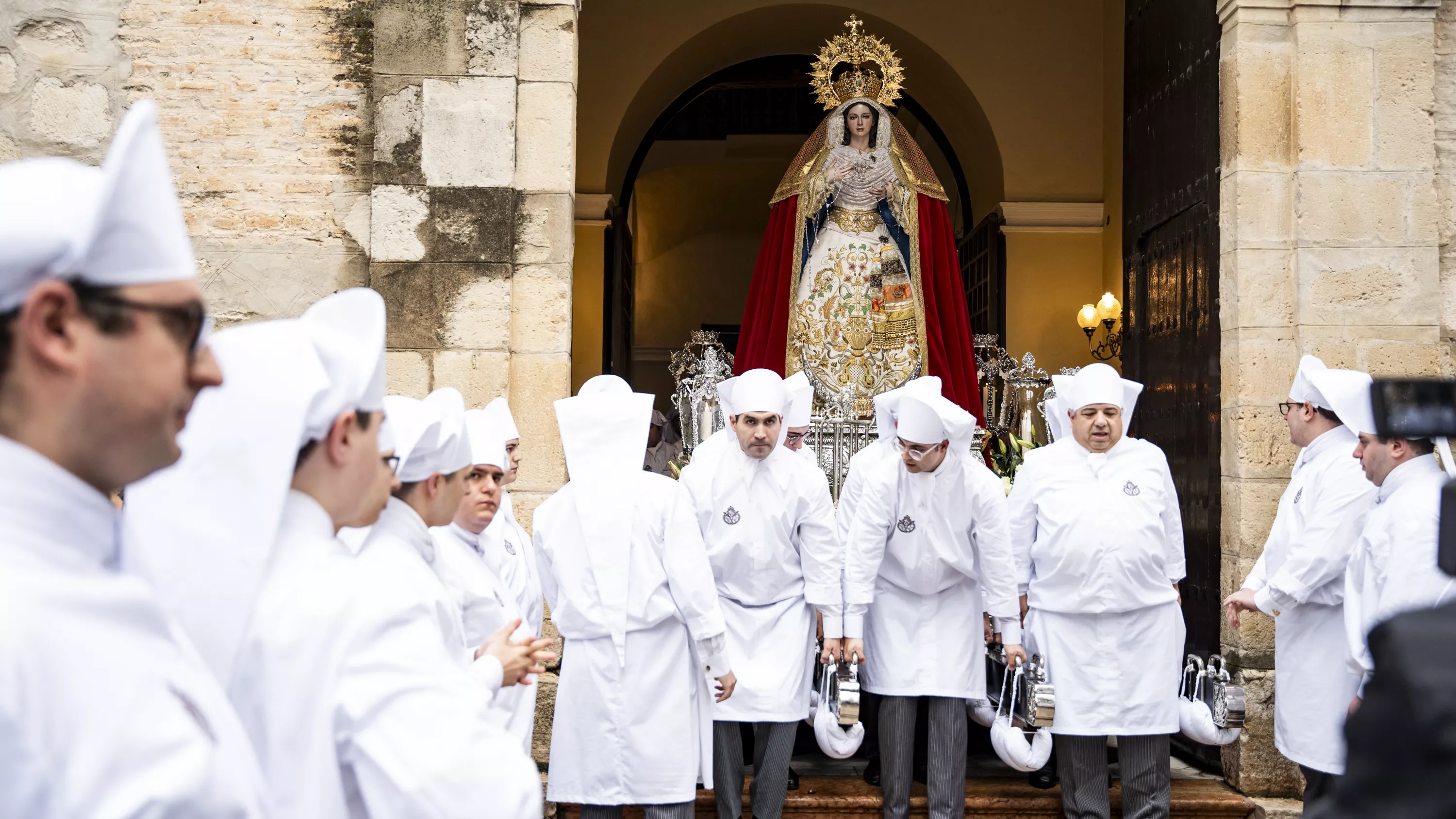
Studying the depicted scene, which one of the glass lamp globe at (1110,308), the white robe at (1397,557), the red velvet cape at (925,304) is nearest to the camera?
the white robe at (1397,557)

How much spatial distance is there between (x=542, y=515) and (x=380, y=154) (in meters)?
2.20

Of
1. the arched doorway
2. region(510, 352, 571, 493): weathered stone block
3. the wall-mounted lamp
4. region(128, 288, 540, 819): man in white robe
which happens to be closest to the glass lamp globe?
the wall-mounted lamp

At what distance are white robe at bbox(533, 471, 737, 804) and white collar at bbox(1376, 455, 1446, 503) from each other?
7.82 ft

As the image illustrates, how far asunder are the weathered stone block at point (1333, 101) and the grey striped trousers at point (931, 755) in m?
3.17

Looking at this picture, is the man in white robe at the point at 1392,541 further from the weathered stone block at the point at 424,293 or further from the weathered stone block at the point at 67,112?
the weathered stone block at the point at 67,112

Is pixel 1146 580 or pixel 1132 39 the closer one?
A: pixel 1146 580

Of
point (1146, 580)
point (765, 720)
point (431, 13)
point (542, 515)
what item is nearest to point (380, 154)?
point (431, 13)

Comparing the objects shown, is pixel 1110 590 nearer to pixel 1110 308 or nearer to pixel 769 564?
pixel 769 564

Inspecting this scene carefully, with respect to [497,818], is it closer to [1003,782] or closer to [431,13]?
[1003,782]

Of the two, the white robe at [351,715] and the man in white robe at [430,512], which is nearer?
the white robe at [351,715]

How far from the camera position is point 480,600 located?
11.2 feet

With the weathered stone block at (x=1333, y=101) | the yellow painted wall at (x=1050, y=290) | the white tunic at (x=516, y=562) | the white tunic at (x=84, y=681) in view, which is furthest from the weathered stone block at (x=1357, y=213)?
the white tunic at (x=84, y=681)

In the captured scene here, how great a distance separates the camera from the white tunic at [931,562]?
5.28 m

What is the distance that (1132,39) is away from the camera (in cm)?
759
